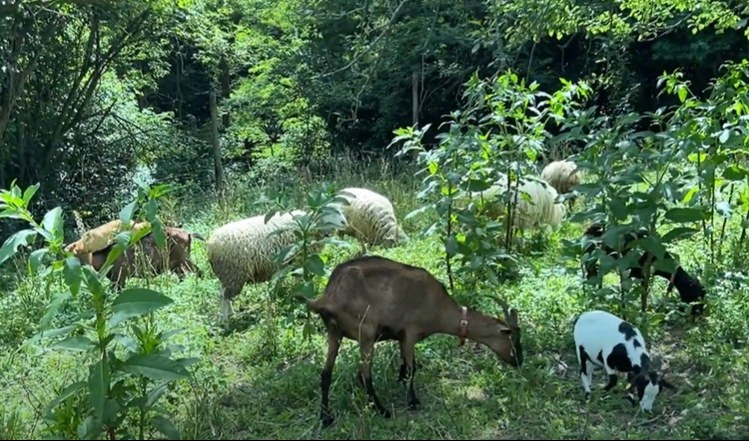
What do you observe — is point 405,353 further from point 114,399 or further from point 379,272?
point 114,399

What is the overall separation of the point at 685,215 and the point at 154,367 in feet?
10.2

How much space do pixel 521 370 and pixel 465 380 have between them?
32 centimetres

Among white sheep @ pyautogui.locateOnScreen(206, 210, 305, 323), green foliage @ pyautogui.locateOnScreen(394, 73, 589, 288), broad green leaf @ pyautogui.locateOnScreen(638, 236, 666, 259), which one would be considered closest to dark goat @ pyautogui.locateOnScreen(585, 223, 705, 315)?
broad green leaf @ pyautogui.locateOnScreen(638, 236, 666, 259)

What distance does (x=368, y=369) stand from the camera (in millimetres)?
4219

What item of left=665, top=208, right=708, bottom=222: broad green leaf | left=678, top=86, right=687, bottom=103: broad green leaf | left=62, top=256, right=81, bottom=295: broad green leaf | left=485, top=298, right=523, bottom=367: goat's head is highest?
left=678, top=86, right=687, bottom=103: broad green leaf

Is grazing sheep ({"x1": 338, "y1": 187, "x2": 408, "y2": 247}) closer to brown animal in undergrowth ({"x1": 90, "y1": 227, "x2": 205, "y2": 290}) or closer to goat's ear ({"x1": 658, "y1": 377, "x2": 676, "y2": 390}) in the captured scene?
brown animal in undergrowth ({"x1": 90, "y1": 227, "x2": 205, "y2": 290})

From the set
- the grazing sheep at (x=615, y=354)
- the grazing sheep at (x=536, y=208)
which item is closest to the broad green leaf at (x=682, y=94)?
the grazing sheep at (x=536, y=208)

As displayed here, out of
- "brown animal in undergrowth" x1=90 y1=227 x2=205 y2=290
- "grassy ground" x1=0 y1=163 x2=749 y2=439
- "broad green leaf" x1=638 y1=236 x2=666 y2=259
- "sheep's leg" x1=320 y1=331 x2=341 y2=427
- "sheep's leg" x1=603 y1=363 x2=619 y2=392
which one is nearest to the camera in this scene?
"grassy ground" x1=0 y1=163 x2=749 y2=439

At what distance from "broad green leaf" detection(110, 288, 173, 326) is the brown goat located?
106 centimetres

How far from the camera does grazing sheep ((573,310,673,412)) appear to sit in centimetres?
412

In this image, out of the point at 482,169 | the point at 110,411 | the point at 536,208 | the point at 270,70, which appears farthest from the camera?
the point at 270,70

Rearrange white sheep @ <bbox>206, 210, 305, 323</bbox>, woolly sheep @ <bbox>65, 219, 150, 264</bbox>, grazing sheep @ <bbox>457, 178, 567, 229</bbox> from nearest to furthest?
white sheep @ <bbox>206, 210, 305, 323</bbox>
grazing sheep @ <bbox>457, 178, 567, 229</bbox>
woolly sheep @ <bbox>65, 219, 150, 264</bbox>

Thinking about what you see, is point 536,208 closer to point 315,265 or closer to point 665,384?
point 315,265

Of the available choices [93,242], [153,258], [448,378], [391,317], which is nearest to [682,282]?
[448,378]
